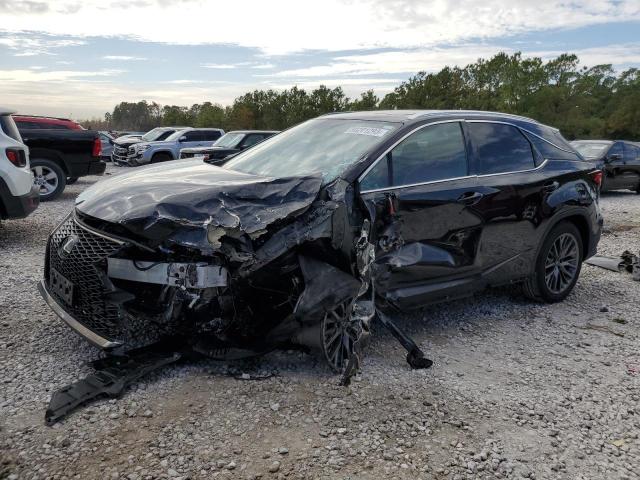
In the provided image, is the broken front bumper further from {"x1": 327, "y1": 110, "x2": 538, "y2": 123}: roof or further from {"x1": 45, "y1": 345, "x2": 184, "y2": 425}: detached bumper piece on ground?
{"x1": 327, "y1": 110, "x2": 538, "y2": 123}: roof

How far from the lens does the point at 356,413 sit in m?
3.18

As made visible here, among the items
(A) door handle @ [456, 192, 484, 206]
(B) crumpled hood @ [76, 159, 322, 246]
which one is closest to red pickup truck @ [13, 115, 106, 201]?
(B) crumpled hood @ [76, 159, 322, 246]

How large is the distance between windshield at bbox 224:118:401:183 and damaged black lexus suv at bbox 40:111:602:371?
17mm

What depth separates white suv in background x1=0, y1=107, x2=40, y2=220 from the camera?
6.62 m

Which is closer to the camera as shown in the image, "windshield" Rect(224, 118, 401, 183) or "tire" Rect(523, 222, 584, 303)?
"windshield" Rect(224, 118, 401, 183)

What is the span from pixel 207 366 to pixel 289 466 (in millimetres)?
1151

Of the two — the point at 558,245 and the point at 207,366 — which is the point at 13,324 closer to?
the point at 207,366

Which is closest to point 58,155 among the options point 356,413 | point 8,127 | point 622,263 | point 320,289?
point 8,127

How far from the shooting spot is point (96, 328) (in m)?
3.37

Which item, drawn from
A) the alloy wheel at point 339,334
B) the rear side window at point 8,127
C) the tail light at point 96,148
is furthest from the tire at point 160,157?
the alloy wheel at point 339,334

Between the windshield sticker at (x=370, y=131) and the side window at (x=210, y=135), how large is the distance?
1702cm

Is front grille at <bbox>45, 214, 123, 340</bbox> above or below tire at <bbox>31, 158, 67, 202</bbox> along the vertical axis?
above

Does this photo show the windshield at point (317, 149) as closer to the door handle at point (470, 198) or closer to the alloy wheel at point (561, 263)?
the door handle at point (470, 198)

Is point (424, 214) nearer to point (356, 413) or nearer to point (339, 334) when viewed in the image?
point (339, 334)
